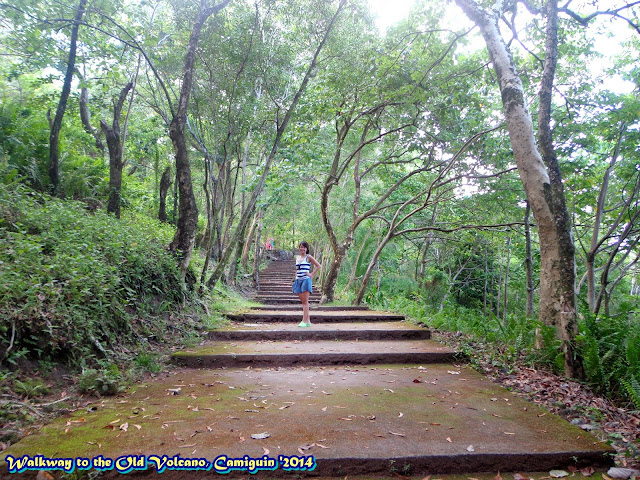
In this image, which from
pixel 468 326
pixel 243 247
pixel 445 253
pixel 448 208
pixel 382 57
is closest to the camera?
pixel 468 326

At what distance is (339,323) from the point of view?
6879 millimetres

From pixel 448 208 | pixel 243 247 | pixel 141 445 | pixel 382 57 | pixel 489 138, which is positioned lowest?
pixel 141 445

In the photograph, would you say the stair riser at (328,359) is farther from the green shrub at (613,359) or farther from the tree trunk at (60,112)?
the tree trunk at (60,112)

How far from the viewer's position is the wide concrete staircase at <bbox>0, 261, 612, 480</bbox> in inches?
85.4

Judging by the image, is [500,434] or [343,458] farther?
[500,434]

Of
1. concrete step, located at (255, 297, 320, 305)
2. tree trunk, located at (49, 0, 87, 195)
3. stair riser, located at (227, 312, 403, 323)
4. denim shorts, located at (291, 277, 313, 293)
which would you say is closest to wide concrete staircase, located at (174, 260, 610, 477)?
denim shorts, located at (291, 277, 313, 293)

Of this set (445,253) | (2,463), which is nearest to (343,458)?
(2,463)

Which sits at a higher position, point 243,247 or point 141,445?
point 243,247

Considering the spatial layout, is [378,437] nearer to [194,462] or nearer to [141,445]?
[194,462]

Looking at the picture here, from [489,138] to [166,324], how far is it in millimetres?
7327

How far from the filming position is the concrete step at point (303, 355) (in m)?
4.25

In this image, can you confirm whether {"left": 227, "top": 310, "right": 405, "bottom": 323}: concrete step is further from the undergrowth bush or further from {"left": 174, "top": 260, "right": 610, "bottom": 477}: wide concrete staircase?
the undergrowth bush

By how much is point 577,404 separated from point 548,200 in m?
1.95

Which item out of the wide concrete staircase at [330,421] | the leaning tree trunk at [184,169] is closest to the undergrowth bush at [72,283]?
the leaning tree trunk at [184,169]
